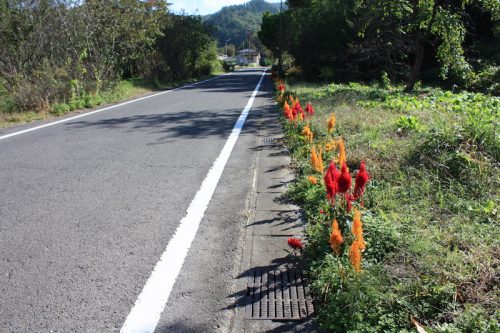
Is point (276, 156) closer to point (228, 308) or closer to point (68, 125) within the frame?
point (228, 308)

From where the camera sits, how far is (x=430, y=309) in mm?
2357

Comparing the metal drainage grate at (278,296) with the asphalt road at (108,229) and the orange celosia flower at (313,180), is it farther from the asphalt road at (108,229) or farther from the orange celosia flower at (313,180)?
the orange celosia flower at (313,180)

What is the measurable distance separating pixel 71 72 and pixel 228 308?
45.9ft

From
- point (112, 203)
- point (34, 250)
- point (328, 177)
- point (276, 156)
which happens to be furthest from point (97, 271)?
point (276, 156)

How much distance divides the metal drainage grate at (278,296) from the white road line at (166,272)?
1.88 feet

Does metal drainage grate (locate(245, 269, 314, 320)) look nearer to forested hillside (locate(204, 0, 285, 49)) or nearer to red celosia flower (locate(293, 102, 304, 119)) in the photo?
red celosia flower (locate(293, 102, 304, 119))

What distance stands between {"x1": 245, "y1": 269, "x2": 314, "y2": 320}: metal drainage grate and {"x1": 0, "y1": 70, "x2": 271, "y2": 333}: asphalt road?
155 mm

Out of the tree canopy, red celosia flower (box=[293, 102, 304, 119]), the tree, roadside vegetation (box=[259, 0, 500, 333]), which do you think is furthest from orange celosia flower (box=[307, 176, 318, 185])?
the tree

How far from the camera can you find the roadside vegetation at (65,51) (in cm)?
1232

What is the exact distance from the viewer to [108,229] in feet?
12.2

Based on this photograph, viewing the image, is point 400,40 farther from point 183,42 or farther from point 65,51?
point 183,42

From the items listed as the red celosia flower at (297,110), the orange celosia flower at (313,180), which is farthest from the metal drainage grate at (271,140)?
the orange celosia flower at (313,180)

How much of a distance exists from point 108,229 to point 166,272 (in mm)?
991

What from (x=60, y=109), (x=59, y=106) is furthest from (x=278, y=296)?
(x=59, y=106)
